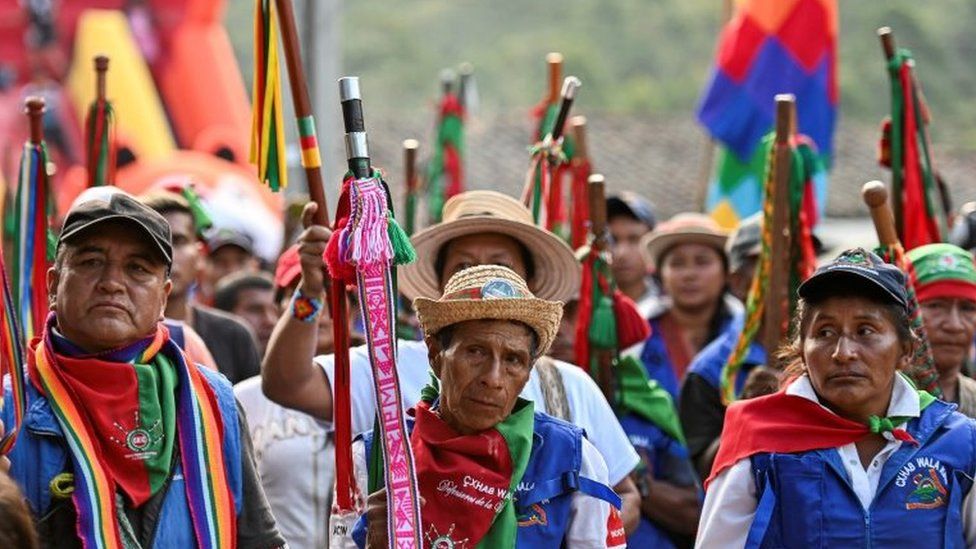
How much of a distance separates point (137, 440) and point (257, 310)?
4138 mm

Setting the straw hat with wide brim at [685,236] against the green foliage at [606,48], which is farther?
the green foliage at [606,48]

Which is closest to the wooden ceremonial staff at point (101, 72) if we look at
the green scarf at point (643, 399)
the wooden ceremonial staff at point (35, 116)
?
the wooden ceremonial staff at point (35, 116)

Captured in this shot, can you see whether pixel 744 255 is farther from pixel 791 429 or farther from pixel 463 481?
pixel 463 481

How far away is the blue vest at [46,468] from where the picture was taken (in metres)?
4.13

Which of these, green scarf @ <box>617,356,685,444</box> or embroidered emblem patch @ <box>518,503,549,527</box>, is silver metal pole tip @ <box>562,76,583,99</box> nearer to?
green scarf @ <box>617,356,685,444</box>

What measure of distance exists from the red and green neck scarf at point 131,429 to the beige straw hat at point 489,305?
1.89 ft

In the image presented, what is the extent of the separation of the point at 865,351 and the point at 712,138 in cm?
740

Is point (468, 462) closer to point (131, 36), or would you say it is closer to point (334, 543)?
point (334, 543)

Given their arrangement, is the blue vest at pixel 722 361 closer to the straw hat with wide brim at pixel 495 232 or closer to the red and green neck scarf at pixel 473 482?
the straw hat with wide brim at pixel 495 232

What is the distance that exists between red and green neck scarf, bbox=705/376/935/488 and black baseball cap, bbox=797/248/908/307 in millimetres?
276

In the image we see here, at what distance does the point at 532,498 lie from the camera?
429cm

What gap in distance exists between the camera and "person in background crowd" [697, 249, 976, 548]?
438cm

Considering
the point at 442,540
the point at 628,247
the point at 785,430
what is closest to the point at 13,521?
the point at 442,540

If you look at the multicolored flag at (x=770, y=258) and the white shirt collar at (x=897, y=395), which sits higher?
the multicolored flag at (x=770, y=258)
